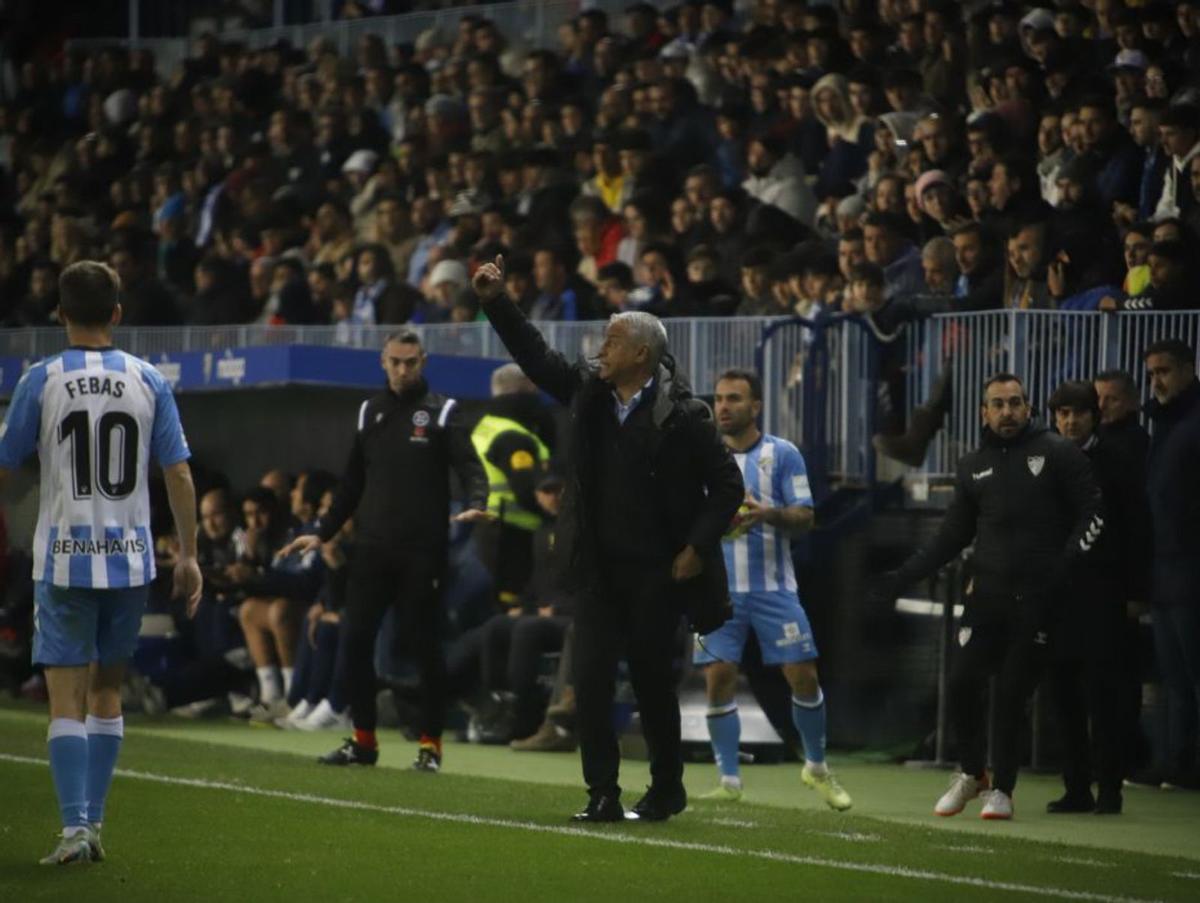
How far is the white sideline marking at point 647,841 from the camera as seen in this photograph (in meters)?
8.00

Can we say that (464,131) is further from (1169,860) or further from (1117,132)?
(1169,860)

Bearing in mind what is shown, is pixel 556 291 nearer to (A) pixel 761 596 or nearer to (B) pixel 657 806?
(A) pixel 761 596

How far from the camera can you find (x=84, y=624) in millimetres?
8125

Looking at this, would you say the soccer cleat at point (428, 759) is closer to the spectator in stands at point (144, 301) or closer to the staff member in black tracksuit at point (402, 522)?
the staff member in black tracksuit at point (402, 522)

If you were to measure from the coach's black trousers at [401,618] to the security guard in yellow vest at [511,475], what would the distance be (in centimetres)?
216

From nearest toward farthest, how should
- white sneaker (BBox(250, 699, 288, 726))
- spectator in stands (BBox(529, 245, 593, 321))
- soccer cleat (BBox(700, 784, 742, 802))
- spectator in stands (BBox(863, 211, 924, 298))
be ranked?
soccer cleat (BBox(700, 784, 742, 802)) → spectator in stands (BBox(863, 211, 924, 298)) → white sneaker (BBox(250, 699, 288, 726)) → spectator in stands (BBox(529, 245, 593, 321))

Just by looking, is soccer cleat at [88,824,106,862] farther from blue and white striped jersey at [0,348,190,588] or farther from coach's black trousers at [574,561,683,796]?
coach's black trousers at [574,561,683,796]

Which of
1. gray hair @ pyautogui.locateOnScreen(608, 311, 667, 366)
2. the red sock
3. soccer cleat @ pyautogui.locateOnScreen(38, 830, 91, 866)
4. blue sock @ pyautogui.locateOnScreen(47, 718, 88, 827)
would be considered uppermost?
gray hair @ pyautogui.locateOnScreen(608, 311, 667, 366)

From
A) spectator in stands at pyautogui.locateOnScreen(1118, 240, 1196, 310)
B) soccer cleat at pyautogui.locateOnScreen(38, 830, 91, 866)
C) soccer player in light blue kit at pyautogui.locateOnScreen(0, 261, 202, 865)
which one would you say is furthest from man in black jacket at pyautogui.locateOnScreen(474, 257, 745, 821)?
spectator in stands at pyautogui.locateOnScreen(1118, 240, 1196, 310)

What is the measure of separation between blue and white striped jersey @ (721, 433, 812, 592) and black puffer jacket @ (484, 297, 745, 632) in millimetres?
2017

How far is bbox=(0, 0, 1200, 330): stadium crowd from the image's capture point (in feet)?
49.3

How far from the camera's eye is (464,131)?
2331cm

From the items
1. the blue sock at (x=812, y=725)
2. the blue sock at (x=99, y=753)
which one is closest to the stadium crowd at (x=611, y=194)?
the blue sock at (x=812, y=725)

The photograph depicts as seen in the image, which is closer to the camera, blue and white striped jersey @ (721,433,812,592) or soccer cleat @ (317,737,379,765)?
blue and white striped jersey @ (721,433,812,592)
